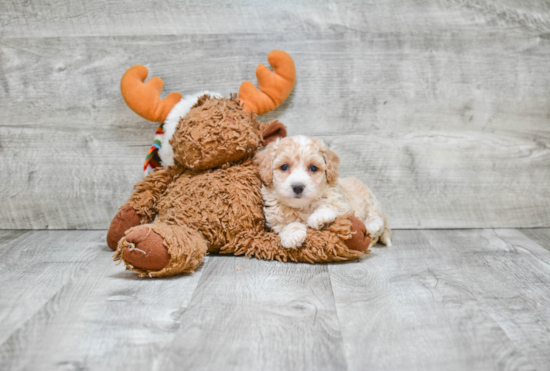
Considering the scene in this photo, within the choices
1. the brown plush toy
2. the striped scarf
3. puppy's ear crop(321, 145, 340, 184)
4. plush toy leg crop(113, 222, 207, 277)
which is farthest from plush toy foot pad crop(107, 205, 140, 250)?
puppy's ear crop(321, 145, 340, 184)

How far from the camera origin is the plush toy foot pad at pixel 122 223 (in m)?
1.70

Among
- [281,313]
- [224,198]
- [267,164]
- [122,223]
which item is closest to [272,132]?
[267,164]

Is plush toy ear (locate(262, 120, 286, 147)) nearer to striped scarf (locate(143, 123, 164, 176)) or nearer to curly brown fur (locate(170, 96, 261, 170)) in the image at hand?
curly brown fur (locate(170, 96, 261, 170))

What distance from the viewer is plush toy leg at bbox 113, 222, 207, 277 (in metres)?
1.36

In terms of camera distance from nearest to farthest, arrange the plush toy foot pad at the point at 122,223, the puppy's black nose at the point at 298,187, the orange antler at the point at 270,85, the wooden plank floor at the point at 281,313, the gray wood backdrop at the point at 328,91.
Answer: the wooden plank floor at the point at 281,313
the puppy's black nose at the point at 298,187
the plush toy foot pad at the point at 122,223
the orange antler at the point at 270,85
the gray wood backdrop at the point at 328,91

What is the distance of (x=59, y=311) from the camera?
1.19 metres

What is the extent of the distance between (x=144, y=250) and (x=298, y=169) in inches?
23.1

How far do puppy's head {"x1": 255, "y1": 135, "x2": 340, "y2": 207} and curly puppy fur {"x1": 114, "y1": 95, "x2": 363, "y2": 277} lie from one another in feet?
0.32

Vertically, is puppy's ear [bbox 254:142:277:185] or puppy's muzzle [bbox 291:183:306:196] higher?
puppy's ear [bbox 254:142:277:185]

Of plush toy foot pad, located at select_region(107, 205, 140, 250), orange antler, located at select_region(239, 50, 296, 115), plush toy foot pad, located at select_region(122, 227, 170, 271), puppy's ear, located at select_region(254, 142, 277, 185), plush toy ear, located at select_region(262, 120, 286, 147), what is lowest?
plush toy foot pad, located at select_region(107, 205, 140, 250)

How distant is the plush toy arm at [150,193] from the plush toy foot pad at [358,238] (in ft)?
2.45

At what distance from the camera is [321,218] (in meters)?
1.57

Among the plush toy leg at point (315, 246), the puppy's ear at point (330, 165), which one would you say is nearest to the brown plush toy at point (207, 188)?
the plush toy leg at point (315, 246)

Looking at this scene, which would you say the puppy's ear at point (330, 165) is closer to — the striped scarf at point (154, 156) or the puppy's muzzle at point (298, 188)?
the puppy's muzzle at point (298, 188)
